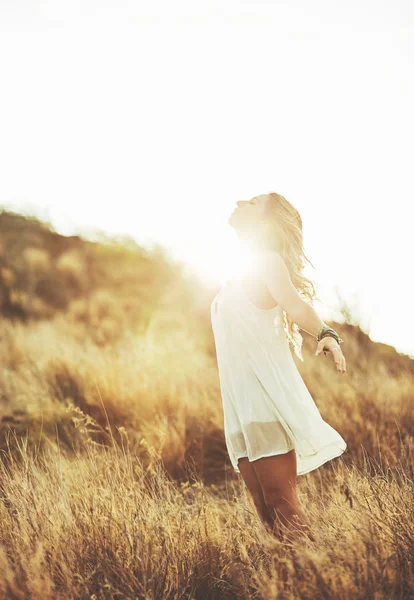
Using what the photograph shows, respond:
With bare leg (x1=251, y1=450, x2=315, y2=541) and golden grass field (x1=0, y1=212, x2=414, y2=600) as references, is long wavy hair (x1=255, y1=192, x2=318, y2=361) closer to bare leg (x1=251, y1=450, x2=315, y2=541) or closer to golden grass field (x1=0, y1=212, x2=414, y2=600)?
bare leg (x1=251, y1=450, x2=315, y2=541)

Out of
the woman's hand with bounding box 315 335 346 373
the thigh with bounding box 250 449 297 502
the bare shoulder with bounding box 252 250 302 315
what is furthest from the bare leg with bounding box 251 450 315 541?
the bare shoulder with bounding box 252 250 302 315

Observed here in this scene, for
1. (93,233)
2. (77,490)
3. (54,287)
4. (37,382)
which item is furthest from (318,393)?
(93,233)

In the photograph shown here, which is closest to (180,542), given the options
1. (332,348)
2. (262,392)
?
(262,392)

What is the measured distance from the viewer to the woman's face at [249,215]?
2.62m

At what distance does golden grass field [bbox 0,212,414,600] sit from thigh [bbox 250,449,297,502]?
19cm

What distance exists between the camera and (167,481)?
317 centimetres

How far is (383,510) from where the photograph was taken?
252 centimetres

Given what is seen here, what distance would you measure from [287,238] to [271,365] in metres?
0.58

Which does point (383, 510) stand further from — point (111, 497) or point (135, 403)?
point (135, 403)

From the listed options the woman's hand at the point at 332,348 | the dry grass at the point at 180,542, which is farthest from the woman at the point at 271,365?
the dry grass at the point at 180,542

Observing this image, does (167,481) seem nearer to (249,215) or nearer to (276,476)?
(276,476)

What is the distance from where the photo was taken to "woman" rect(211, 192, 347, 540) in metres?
2.33

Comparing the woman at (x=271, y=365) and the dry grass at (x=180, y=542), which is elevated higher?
the woman at (x=271, y=365)

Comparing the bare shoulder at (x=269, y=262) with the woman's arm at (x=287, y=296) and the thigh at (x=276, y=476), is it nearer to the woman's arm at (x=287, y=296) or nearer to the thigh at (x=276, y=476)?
the woman's arm at (x=287, y=296)
